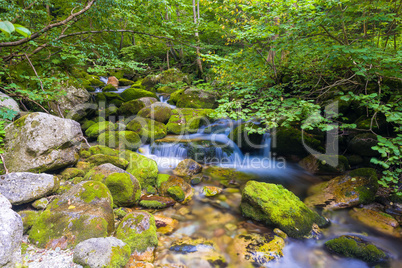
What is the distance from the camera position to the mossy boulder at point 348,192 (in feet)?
13.9

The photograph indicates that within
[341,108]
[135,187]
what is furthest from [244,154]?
[135,187]

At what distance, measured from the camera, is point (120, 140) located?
677 cm

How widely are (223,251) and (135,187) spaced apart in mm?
2176

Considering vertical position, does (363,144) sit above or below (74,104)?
below

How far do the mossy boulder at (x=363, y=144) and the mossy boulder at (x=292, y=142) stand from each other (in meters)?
0.77

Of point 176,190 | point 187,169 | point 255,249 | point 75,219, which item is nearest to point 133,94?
point 187,169

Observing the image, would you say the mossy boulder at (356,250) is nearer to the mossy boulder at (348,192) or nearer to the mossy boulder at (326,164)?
the mossy boulder at (348,192)

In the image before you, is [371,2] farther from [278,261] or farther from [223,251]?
[223,251]

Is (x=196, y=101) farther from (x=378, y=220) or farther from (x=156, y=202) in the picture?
(x=378, y=220)

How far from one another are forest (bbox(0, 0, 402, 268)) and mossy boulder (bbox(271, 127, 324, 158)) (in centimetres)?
4

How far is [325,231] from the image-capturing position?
144 inches

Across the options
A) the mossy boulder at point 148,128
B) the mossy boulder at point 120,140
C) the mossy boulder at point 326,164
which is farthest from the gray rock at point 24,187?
the mossy boulder at point 326,164

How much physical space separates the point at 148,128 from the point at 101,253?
→ 5.54 m

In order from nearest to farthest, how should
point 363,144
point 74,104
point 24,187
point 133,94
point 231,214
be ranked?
point 24,187 < point 231,214 < point 363,144 < point 74,104 < point 133,94
